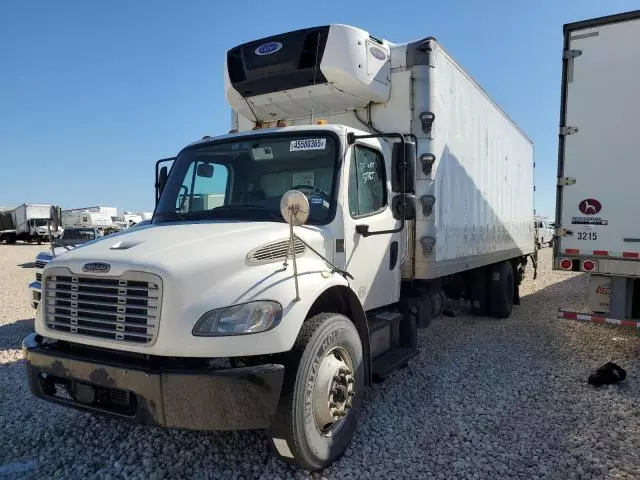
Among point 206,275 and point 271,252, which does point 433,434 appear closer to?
point 271,252

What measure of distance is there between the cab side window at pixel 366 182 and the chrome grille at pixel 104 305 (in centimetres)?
191

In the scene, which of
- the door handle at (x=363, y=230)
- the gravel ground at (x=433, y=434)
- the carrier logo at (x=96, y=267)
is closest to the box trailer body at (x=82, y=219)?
the gravel ground at (x=433, y=434)

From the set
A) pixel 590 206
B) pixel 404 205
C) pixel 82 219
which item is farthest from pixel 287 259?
pixel 82 219

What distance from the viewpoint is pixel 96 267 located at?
3020 mm

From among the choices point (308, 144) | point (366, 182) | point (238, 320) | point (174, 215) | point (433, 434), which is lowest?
point (433, 434)

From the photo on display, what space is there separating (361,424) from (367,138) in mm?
2561

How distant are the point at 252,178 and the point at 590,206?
418 centimetres

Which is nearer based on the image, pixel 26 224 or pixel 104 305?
pixel 104 305

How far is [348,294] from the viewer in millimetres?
3887

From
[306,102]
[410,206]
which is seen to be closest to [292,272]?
[410,206]

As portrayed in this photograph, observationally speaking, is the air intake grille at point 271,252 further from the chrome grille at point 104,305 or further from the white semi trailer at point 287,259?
the chrome grille at point 104,305

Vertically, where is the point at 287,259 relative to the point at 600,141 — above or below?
below

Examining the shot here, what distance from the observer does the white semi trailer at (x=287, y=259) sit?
2.84m

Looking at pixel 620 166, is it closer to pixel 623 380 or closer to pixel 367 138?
pixel 623 380
